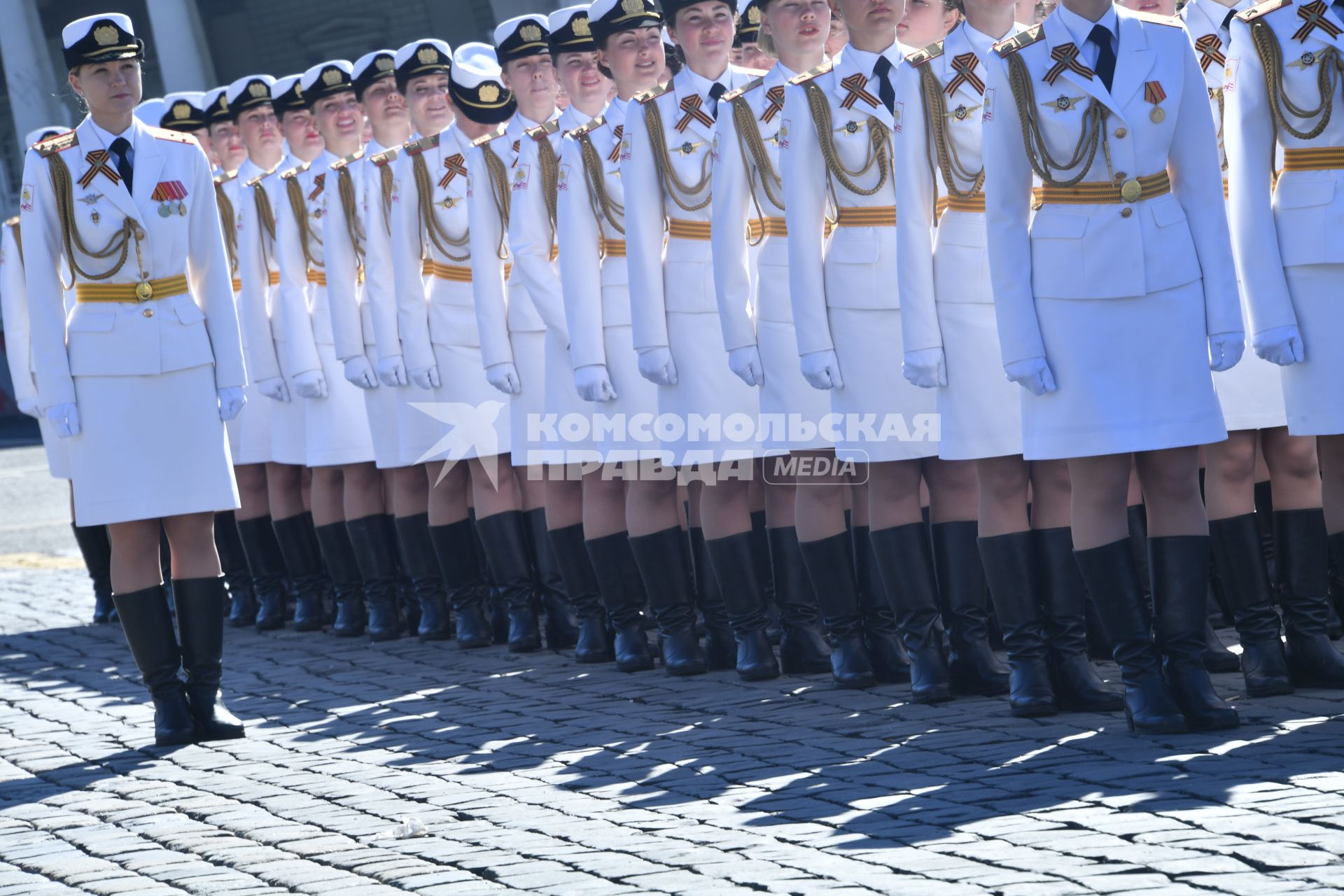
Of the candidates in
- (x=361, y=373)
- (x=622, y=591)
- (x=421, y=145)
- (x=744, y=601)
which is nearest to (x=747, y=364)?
(x=744, y=601)

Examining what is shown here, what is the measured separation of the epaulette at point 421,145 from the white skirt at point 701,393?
1.93 m

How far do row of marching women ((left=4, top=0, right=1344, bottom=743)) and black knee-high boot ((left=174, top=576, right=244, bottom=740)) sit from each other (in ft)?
0.06

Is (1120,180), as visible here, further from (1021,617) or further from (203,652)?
(203,652)

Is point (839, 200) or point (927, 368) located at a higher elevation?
point (839, 200)

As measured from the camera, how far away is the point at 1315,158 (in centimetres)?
548

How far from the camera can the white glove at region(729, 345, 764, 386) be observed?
21.6 ft

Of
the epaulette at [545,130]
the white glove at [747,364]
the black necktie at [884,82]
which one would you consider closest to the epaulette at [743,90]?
the black necktie at [884,82]

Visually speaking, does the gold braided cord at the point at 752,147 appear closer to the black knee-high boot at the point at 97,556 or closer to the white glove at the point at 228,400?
the white glove at the point at 228,400

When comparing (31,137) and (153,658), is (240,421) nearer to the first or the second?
(31,137)

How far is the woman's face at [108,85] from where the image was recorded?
650 centimetres

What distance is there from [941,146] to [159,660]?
9.02ft

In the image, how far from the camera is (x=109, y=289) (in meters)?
6.54

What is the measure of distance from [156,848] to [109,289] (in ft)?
6.95

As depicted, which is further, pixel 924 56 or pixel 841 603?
pixel 841 603
